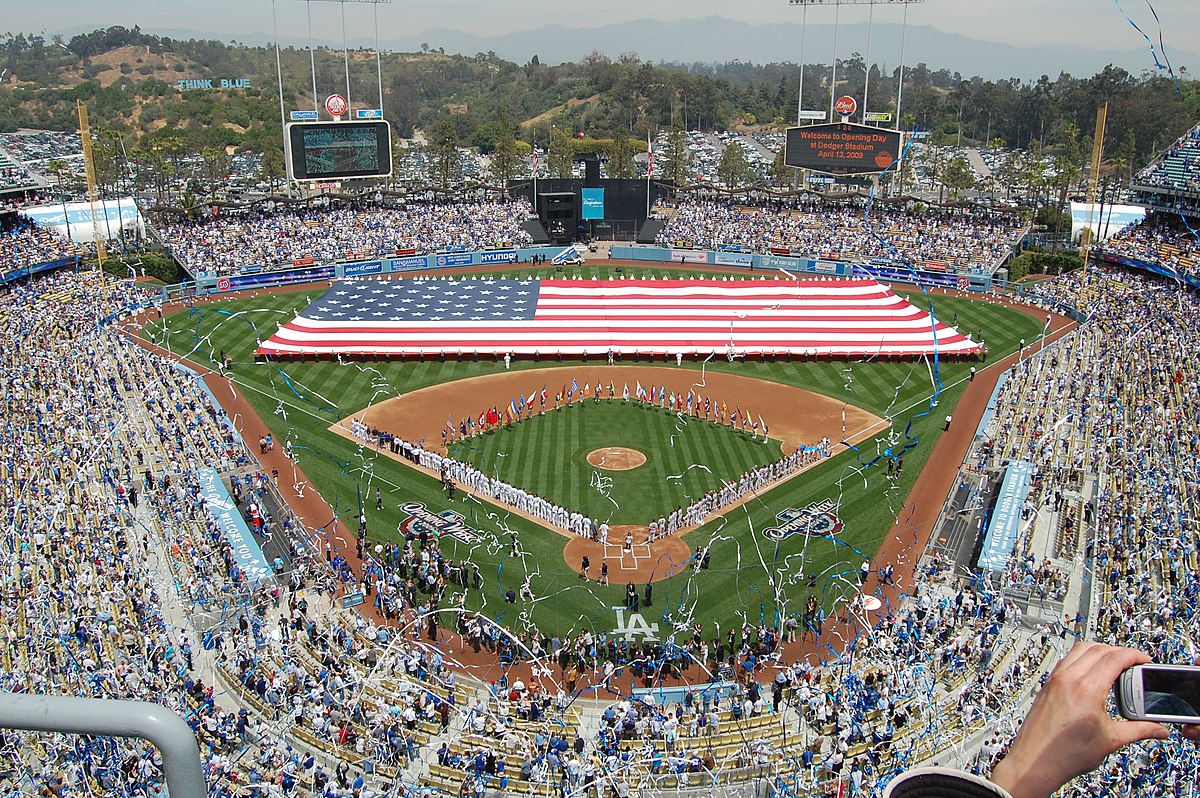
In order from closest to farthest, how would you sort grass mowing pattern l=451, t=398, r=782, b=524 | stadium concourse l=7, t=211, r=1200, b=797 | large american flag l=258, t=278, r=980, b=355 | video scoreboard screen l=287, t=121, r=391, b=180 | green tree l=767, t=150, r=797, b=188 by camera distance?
stadium concourse l=7, t=211, r=1200, b=797, grass mowing pattern l=451, t=398, r=782, b=524, large american flag l=258, t=278, r=980, b=355, video scoreboard screen l=287, t=121, r=391, b=180, green tree l=767, t=150, r=797, b=188

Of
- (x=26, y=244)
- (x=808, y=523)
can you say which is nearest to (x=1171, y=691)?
(x=808, y=523)

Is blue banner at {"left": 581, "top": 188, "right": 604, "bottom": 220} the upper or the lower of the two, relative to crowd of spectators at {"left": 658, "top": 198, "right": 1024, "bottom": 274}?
upper

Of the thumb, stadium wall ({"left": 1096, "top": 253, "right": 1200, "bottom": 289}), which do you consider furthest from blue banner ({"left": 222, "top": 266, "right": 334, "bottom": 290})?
the thumb

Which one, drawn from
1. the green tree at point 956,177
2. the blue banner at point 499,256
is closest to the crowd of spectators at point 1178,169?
the green tree at point 956,177

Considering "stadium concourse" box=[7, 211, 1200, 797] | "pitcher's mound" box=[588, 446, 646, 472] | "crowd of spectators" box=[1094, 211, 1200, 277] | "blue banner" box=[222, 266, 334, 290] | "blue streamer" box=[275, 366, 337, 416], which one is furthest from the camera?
"blue banner" box=[222, 266, 334, 290]

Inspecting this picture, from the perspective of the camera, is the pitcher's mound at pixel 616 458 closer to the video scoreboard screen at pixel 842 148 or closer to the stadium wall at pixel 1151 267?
the stadium wall at pixel 1151 267

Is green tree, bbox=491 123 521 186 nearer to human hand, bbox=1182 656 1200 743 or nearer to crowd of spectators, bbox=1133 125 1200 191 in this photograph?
crowd of spectators, bbox=1133 125 1200 191
